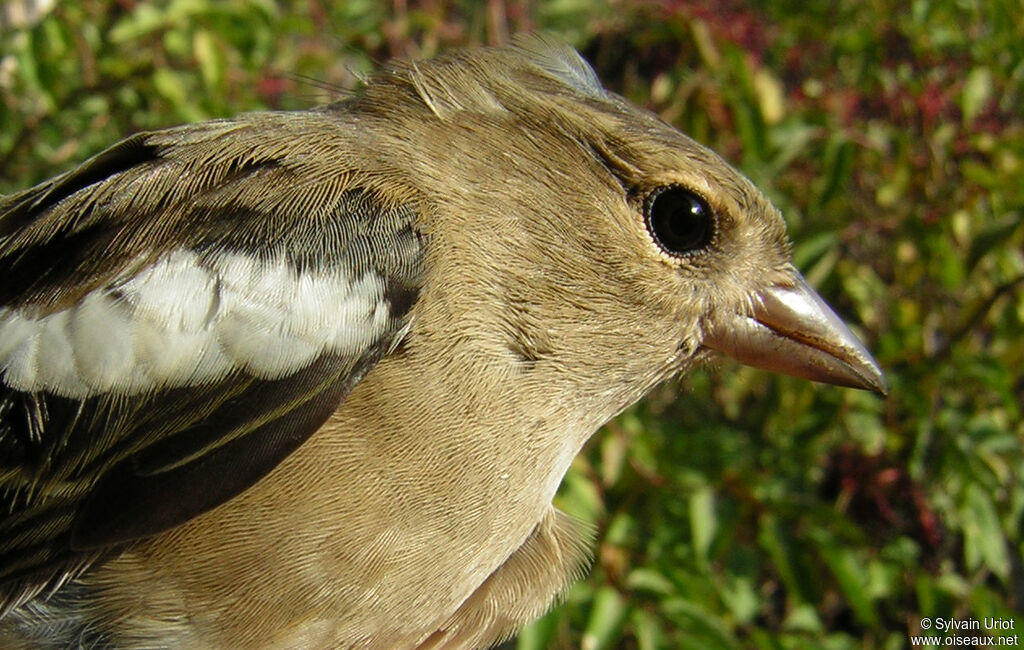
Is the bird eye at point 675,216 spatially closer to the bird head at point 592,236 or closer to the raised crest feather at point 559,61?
the bird head at point 592,236

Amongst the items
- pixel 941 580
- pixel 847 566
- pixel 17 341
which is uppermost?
pixel 17 341

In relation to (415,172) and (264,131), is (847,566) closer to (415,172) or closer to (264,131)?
(415,172)

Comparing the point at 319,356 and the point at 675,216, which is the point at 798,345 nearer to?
the point at 675,216

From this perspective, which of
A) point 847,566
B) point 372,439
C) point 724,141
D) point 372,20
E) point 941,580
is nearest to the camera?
point 372,439

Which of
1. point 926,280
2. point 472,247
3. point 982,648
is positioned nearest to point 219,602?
point 472,247

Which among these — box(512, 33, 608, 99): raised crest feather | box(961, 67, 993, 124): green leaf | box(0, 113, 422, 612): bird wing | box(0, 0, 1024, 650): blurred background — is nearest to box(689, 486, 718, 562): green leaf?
box(0, 0, 1024, 650): blurred background

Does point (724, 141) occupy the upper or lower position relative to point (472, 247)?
lower

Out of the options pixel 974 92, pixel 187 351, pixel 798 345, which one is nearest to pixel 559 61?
pixel 798 345
